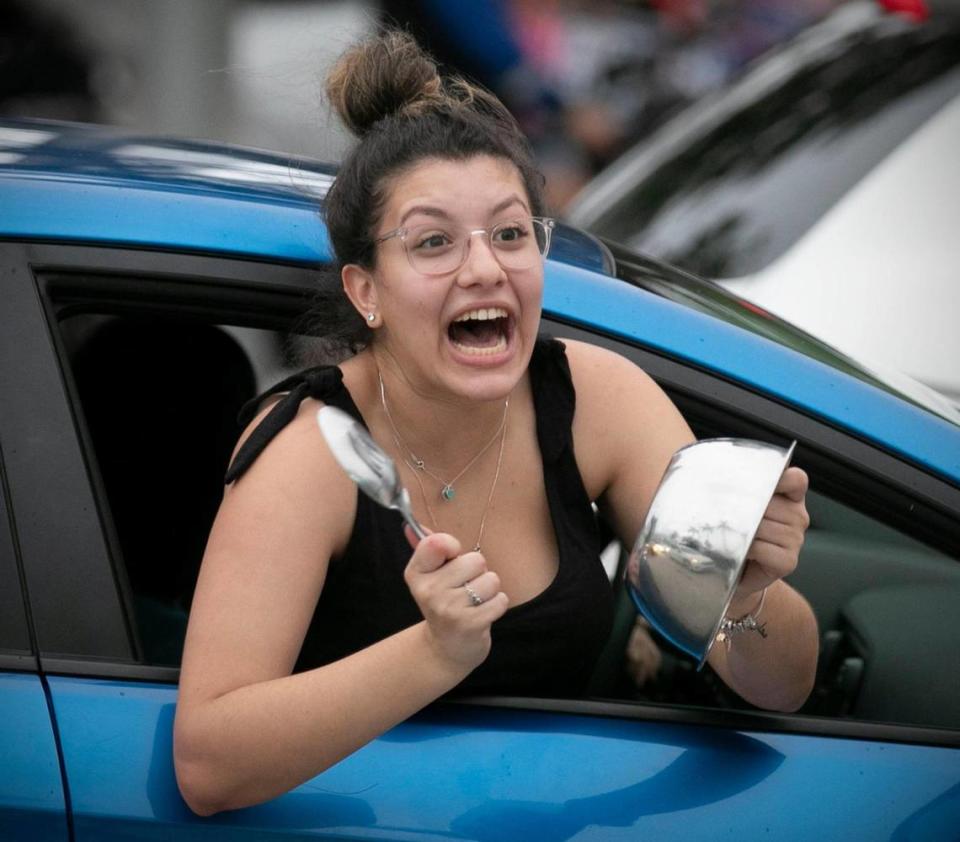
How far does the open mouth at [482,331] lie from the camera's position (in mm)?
1764

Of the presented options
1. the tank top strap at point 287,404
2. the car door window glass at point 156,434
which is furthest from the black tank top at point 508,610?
the car door window glass at point 156,434

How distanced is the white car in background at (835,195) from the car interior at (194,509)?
3.68 feet

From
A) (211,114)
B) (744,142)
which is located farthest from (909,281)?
(211,114)

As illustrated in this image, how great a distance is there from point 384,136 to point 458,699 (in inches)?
27.4

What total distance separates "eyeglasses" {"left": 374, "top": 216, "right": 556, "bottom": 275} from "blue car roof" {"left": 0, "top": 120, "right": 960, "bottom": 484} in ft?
0.42

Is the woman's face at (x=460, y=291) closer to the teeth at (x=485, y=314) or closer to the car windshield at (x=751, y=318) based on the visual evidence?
the teeth at (x=485, y=314)

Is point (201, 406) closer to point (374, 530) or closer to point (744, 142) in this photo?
point (374, 530)

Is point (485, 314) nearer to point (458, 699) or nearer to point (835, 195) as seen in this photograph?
point (458, 699)

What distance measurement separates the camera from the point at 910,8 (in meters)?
4.23

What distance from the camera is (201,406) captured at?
91.7 inches

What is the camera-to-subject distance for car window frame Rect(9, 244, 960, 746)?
168 centimetres

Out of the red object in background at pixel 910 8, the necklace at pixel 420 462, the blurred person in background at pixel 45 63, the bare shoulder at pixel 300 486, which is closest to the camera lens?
the bare shoulder at pixel 300 486

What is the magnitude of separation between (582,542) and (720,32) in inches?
261

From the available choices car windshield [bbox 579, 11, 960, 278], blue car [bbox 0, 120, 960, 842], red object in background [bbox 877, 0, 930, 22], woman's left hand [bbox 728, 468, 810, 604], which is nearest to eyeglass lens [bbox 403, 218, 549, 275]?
blue car [bbox 0, 120, 960, 842]
